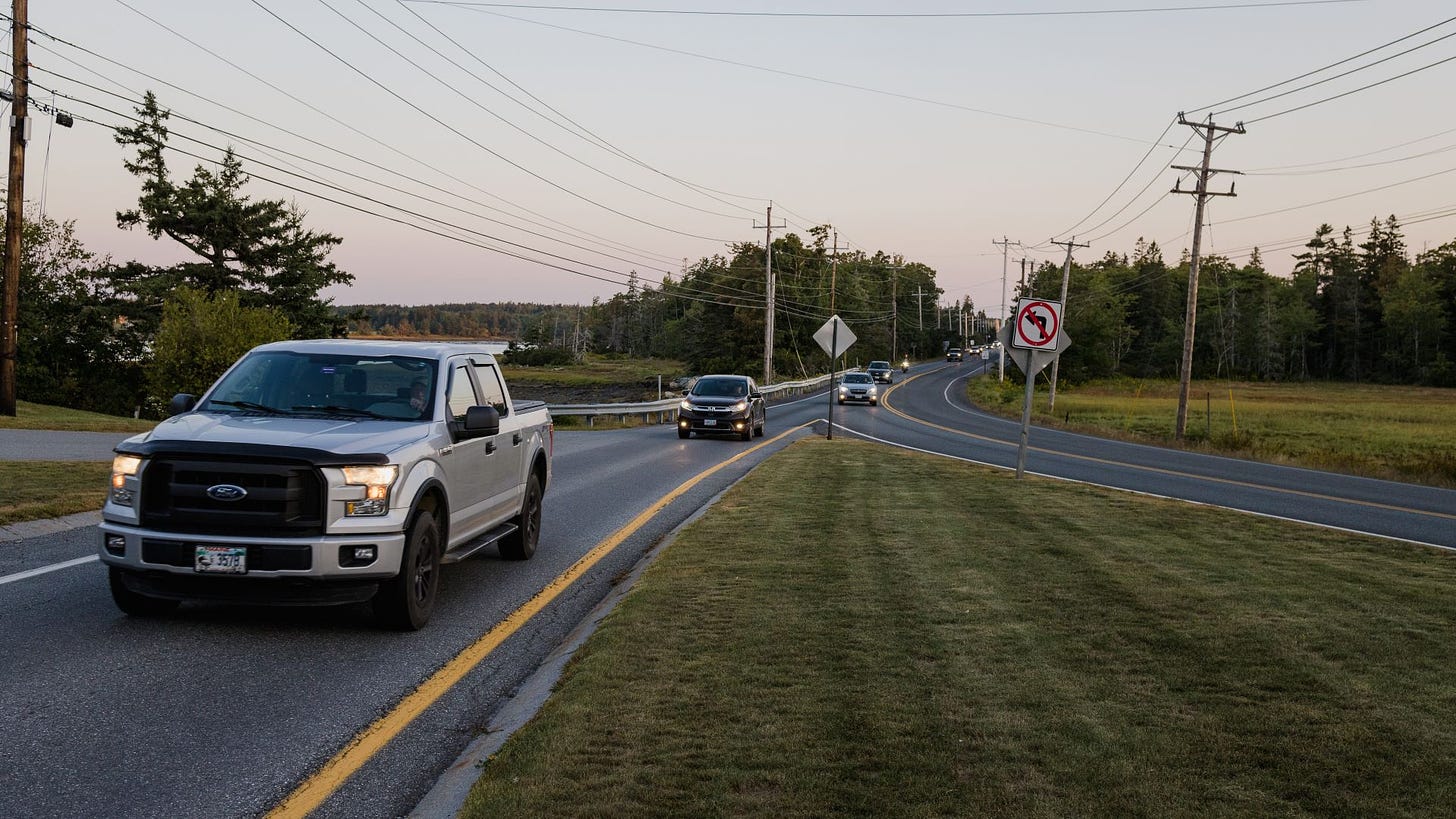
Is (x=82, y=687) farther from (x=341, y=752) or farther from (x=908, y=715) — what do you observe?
(x=908, y=715)

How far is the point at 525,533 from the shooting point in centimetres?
950

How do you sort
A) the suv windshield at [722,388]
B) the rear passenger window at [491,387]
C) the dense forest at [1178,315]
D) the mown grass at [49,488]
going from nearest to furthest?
the rear passenger window at [491,387]
the mown grass at [49,488]
the suv windshield at [722,388]
the dense forest at [1178,315]

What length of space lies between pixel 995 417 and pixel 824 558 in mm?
44328

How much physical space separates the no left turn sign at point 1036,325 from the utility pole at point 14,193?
936 inches

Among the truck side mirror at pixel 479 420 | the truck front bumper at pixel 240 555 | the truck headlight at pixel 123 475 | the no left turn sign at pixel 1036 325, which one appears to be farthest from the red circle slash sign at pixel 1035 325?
the truck headlight at pixel 123 475

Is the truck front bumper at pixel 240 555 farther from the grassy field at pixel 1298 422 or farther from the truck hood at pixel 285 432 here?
the grassy field at pixel 1298 422

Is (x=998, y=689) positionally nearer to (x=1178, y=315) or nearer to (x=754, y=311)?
(x=754, y=311)

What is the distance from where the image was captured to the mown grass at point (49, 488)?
10.2 metres

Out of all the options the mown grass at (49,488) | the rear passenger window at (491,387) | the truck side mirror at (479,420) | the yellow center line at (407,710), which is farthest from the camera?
the mown grass at (49,488)

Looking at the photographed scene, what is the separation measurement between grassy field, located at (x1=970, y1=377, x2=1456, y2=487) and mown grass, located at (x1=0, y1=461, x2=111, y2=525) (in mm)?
25530

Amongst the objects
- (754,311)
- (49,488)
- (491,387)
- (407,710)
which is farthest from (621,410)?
(754,311)

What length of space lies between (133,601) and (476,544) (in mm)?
2283

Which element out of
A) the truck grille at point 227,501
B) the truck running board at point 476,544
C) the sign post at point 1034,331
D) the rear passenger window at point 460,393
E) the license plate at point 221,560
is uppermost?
the sign post at point 1034,331

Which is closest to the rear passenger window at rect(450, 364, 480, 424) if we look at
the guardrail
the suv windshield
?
the suv windshield
